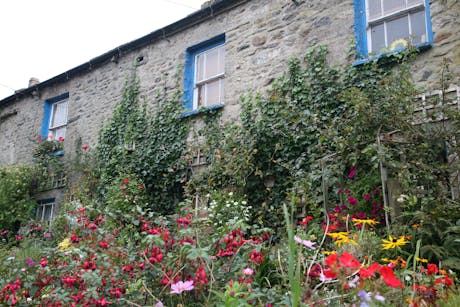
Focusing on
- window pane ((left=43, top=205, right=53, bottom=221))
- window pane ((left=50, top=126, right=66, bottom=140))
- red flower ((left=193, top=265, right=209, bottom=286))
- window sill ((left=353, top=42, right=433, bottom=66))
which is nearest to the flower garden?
red flower ((left=193, top=265, right=209, bottom=286))

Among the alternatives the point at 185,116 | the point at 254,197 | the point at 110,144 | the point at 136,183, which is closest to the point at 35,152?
the point at 110,144

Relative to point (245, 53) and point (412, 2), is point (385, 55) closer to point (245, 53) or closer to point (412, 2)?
point (412, 2)

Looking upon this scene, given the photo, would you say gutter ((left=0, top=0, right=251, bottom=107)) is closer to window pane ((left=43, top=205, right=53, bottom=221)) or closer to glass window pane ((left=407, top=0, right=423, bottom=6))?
glass window pane ((left=407, top=0, right=423, bottom=6))

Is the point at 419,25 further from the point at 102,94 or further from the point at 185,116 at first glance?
the point at 102,94

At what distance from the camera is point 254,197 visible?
5754mm

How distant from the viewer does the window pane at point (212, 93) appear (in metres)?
7.27

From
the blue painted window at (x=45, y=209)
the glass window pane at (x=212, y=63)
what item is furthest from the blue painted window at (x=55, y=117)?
the glass window pane at (x=212, y=63)

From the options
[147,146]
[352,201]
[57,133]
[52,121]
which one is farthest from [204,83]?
[52,121]

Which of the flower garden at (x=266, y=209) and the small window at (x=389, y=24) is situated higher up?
the small window at (x=389, y=24)

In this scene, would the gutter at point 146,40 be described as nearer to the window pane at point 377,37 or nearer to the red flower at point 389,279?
the window pane at point 377,37

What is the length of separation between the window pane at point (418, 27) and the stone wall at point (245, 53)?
0.70ft

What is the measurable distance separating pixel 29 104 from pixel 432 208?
10.9 metres

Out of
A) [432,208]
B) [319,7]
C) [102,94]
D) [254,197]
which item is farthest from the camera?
[102,94]

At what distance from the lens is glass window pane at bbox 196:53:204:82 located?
769cm
